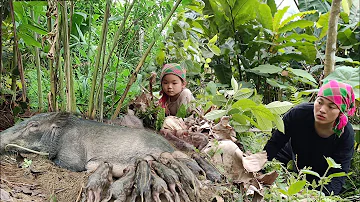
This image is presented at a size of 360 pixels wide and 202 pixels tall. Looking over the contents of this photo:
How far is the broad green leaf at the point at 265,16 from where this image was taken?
3.39 m

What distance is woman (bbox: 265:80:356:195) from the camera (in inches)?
85.5

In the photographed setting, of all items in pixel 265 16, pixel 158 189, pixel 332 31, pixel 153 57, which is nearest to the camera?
pixel 158 189

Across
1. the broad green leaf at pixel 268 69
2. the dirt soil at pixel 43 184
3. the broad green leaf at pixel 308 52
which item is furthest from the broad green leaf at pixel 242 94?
the broad green leaf at pixel 308 52

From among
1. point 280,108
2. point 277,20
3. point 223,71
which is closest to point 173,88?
point 280,108

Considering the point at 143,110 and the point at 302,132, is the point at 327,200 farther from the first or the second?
the point at 302,132

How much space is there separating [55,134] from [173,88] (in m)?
1.24

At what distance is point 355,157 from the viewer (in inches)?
129

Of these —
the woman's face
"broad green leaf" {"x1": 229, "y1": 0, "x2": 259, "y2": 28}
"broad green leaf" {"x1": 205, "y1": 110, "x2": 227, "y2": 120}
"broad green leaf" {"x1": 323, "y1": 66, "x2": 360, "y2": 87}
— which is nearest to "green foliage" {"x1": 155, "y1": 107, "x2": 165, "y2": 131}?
"broad green leaf" {"x1": 205, "y1": 110, "x2": 227, "y2": 120}

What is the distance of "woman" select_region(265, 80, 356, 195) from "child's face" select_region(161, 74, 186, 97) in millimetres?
749

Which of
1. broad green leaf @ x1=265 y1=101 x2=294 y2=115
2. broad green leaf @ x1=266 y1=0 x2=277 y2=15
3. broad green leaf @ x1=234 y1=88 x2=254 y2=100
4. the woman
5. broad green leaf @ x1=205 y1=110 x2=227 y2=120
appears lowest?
the woman

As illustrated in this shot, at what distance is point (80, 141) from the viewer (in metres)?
1.45

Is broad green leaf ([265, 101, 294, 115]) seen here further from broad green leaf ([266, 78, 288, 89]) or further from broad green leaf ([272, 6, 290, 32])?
broad green leaf ([272, 6, 290, 32])

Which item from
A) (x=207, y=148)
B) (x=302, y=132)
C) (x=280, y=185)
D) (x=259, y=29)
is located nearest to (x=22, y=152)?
(x=207, y=148)

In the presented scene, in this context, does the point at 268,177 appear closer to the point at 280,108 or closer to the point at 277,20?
the point at 280,108
